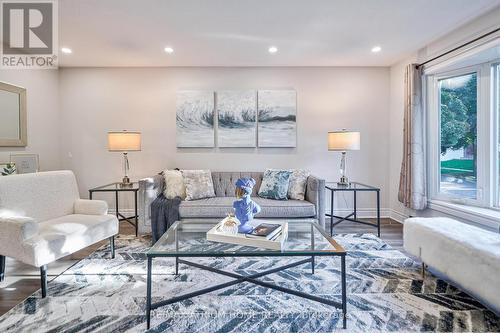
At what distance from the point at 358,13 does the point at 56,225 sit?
3.43 metres

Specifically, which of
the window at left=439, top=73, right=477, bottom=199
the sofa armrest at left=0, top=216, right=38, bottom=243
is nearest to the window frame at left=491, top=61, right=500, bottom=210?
the window at left=439, top=73, right=477, bottom=199

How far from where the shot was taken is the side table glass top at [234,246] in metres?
1.74

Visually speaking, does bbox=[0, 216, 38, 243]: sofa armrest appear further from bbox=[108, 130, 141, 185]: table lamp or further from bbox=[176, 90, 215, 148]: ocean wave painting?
bbox=[176, 90, 215, 148]: ocean wave painting

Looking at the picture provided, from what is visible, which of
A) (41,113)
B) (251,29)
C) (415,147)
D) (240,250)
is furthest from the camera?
(41,113)

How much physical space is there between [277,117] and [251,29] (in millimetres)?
1527

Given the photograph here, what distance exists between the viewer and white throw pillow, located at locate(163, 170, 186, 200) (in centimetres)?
358

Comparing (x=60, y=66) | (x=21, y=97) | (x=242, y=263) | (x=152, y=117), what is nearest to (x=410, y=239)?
(x=242, y=263)

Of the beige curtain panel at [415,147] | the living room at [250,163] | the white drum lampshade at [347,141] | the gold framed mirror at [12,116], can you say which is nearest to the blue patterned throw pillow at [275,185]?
the living room at [250,163]

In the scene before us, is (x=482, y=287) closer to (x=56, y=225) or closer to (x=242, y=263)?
(x=242, y=263)

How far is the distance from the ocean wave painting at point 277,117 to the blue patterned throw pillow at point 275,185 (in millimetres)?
713

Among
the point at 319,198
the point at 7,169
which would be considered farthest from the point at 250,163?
the point at 7,169

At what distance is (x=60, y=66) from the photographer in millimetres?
4230

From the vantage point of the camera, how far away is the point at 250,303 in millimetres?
1994

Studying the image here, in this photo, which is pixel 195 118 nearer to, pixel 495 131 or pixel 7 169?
pixel 7 169
